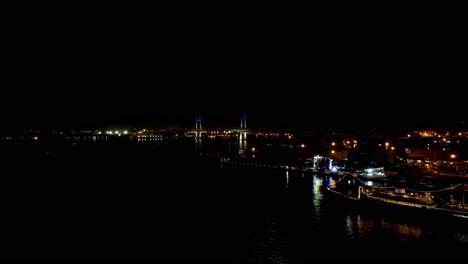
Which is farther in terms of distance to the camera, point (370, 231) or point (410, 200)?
point (410, 200)

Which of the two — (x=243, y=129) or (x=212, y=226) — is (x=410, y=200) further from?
(x=243, y=129)

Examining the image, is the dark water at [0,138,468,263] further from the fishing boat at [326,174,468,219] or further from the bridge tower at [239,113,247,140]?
the bridge tower at [239,113,247,140]


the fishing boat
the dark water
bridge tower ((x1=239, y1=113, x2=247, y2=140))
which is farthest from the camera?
bridge tower ((x1=239, y1=113, x2=247, y2=140))

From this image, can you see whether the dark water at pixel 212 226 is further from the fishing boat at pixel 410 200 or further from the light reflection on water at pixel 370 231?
the fishing boat at pixel 410 200

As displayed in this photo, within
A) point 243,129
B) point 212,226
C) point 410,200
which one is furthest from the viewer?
point 243,129

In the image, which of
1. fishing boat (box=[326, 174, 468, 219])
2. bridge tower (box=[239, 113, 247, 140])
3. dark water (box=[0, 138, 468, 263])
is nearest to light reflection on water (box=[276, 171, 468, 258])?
dark water (box=[0, 138, 468, 263])

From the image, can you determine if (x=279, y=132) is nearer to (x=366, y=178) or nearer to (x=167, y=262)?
(x=366, y=178)

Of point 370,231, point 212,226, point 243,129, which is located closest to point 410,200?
point 370,231

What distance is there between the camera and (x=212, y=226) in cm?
530

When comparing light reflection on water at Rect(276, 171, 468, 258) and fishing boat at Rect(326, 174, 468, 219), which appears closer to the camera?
light reflection on water at Rect(276, 171, 468, 258)

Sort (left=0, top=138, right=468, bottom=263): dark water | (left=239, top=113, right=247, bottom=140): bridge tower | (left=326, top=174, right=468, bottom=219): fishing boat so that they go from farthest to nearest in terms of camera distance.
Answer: (left=239, top=113, right=247, bottom=140): bridge tower, (left=326, top=174, right=468, bottom=219): fishing boat, (left=0, top=138, right=468, bottom=263): dark water

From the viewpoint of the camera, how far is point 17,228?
5461 mm

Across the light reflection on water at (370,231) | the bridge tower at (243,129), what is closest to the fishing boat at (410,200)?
the light reflection on water at (370,231)

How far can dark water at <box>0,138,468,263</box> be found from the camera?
432 centimetres
